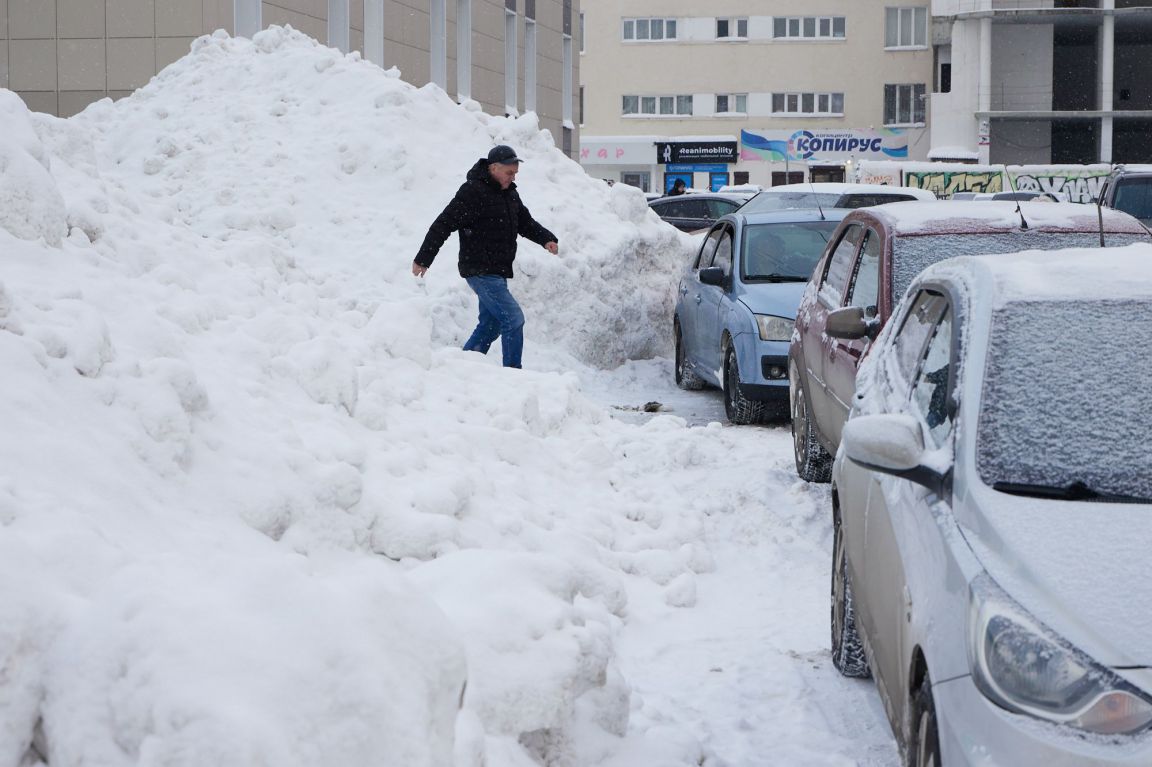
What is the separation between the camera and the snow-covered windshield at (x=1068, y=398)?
3.51m

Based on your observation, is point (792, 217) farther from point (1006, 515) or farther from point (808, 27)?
point (808, 27)

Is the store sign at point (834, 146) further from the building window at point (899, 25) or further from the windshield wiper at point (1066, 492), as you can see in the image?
the windshield wiper at point (1066, 492)

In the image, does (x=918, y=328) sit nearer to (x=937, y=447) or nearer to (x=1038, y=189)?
(x=937, y=447)

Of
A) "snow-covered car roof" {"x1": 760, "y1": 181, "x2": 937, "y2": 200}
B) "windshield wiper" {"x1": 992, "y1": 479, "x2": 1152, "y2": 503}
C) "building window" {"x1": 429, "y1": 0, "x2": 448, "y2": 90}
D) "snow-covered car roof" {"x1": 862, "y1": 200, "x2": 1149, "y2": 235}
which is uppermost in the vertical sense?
"building window" {"x1": 429, "y1": 0, "x2": 448, "y2": 90}

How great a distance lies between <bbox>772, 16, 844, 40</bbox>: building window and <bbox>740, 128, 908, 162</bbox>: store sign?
4629 millimetres

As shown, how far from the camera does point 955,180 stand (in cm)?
4306

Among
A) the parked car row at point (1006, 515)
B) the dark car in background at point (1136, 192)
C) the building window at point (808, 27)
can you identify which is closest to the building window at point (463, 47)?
the dark car in background at point (1136, 192)

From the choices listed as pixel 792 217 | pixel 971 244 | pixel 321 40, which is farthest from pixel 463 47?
pixel 971 244

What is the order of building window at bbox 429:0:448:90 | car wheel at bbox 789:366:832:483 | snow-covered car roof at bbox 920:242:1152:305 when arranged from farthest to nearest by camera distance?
building window at bbox 429:0:448:90 < car wheel at bbox 789:366:832:483 < snow-covered car roof at bbox 920:242:1152:305

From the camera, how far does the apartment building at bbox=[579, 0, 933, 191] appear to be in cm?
6462

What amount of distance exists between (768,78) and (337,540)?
208 ft

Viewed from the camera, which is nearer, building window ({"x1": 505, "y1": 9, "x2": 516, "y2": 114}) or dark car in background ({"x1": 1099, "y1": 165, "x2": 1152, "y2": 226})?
dark car in background ({"x1": 1099, "y1": 165, "x2": 1152, "y2": 226})

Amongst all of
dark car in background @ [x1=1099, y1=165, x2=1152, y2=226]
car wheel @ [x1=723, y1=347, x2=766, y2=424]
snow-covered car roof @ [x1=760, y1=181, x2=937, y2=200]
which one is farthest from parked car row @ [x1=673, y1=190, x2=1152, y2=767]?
snow-covered car roof @ [x1=760, y1=181, x2=937, y2=200]

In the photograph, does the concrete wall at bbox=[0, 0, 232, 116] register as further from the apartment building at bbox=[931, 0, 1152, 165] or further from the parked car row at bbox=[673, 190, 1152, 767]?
the apartment building at bbox=[931, 0, 1152, 165]
